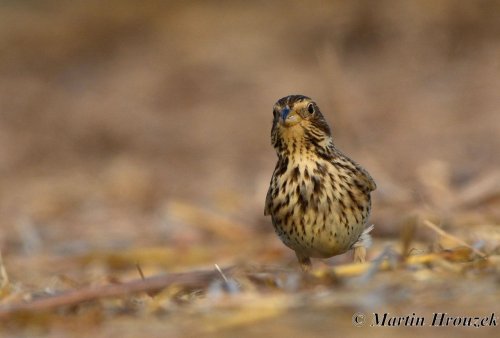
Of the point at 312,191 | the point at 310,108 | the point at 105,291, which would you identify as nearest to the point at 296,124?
the point at 310,108

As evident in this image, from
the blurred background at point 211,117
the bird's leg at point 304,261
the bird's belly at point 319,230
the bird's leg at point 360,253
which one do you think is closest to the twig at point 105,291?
the bird's belly at point 319,230

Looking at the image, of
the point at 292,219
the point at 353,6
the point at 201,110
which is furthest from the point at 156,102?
the point at 292,219

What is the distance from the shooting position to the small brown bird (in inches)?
195

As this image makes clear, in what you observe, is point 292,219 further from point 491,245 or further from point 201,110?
point 201,110

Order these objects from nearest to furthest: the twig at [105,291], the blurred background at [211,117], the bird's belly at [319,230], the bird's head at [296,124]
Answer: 1. the twig at [105,291]
2. the bird's belly at [319,230]
3. the bird's head at [296,124]
4. the blurred background at [211,117]

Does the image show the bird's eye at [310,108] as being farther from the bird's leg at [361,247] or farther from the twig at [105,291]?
the twig at [105,291]

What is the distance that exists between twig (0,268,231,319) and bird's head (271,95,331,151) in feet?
3.68

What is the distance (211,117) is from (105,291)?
336 inches

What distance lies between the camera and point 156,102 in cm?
1323

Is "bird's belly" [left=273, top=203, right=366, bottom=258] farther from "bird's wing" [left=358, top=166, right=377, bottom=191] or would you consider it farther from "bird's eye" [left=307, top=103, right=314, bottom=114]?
"bird's eye" [left=307, top=103, right=314, bottom=114]

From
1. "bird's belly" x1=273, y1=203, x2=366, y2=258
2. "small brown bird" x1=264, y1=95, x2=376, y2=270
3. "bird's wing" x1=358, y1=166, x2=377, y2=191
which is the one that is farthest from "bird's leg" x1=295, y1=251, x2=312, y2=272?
"bird's wing" x1=358, y1=166, x2=377, y2=191

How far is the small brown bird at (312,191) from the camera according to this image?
496cm

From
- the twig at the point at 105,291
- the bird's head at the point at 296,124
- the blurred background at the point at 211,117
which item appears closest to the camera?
the twig at the point at 105,291

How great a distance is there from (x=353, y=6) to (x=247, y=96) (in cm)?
166
